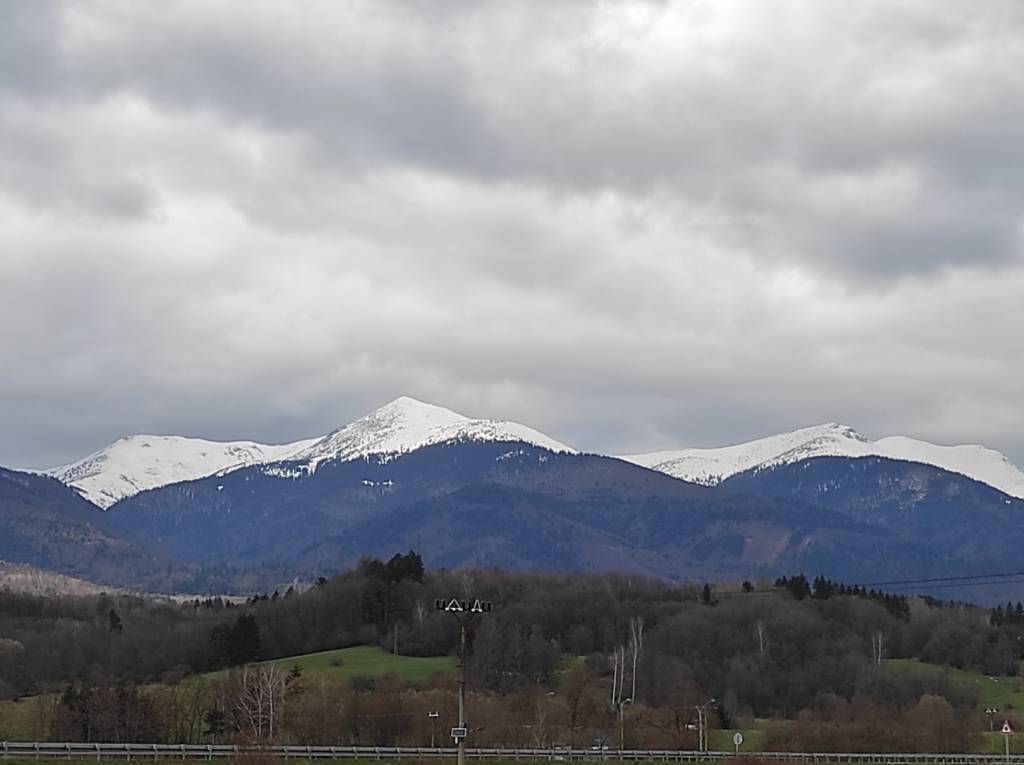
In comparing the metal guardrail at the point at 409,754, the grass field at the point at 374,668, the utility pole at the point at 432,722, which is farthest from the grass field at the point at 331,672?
the utility pole at the point at 432,722

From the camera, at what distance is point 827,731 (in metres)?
138

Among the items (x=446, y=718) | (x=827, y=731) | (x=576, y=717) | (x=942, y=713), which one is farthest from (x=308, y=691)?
(x=942, y=713)

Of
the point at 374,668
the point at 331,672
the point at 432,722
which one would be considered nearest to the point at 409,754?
the point at 432,722

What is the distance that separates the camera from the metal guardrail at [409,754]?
98500mm

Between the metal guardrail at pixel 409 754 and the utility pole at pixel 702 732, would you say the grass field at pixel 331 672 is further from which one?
the utility pole at pixel 702 732

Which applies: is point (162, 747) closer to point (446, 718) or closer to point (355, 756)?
point (355, 756)

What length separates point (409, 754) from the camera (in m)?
111

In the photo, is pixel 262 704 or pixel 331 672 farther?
pixel 331 672

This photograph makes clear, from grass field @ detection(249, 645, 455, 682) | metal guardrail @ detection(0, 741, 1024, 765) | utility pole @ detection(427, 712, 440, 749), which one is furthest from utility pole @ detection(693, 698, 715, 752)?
grass field @ detection(249, 645, 455, 682)

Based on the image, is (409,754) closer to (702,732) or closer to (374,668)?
(702,732)

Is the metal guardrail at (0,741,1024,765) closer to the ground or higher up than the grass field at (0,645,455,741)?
closer to the ground

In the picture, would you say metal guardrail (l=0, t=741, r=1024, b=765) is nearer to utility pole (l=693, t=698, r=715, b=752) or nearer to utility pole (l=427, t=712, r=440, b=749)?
utility pole (l=693, t=698, r=715, b=752)

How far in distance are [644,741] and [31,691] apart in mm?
84132

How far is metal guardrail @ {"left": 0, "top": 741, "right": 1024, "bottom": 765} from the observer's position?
9850cm
